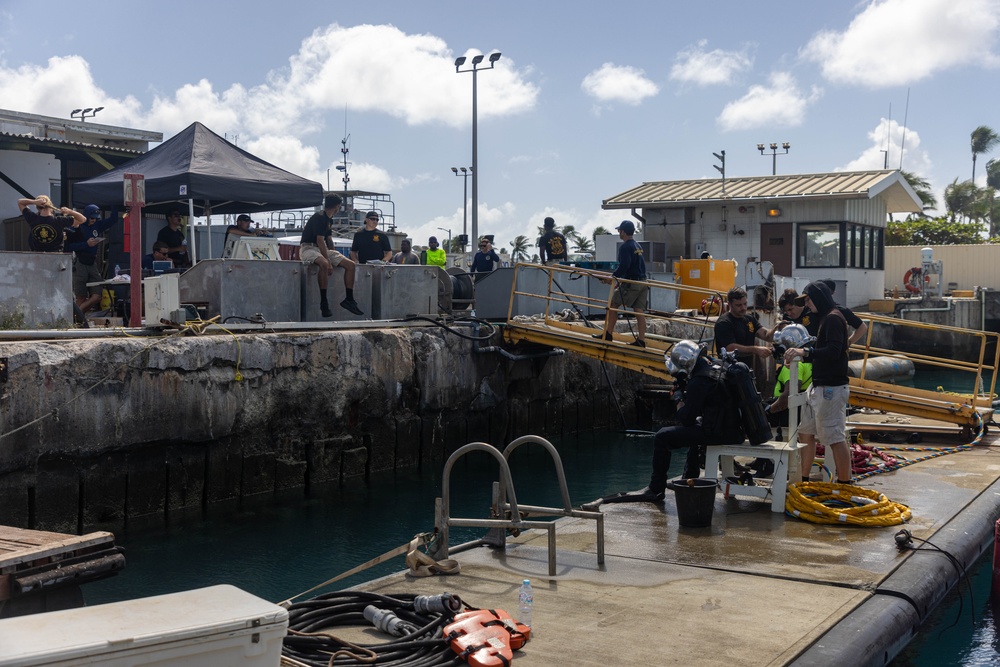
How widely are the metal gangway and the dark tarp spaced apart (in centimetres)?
386

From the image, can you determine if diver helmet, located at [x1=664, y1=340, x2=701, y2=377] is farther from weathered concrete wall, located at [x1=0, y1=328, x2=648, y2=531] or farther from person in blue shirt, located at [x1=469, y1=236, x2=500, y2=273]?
person in blue shirt, located at [x1=469, y1=236, x2=500, y2=273]

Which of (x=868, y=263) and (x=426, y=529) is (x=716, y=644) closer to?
(x=426, y=529)

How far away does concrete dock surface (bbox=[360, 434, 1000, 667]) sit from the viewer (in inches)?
201

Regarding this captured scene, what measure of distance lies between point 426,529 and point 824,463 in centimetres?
437

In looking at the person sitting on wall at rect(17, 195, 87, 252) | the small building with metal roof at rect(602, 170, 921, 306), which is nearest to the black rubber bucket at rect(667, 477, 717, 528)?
the person sitting on wall at rect(17, 195, 87, 252)

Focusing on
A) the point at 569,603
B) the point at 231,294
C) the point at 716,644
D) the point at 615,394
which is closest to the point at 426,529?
the point at 231,294

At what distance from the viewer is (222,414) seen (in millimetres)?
11719

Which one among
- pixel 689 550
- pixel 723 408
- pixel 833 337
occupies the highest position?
pixel 833 337

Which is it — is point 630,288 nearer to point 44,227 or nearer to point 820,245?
point 44,227

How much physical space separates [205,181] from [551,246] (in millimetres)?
6401

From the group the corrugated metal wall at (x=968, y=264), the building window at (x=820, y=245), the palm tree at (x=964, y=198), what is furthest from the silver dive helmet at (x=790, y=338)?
the palm tree at (x=964, y=198)

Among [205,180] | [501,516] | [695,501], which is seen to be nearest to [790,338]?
[695,501]

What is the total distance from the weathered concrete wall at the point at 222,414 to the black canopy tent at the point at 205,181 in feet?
10.3

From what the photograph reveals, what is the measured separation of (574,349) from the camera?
593 inches
